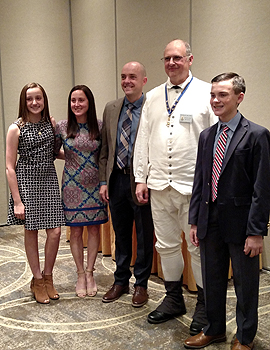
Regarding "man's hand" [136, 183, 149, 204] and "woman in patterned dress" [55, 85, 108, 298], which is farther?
"woman in patterned dress" [55, 85, 108, 298]

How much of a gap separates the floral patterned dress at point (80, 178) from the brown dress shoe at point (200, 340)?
1.15 metres

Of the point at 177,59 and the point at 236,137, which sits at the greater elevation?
the point at 177,59

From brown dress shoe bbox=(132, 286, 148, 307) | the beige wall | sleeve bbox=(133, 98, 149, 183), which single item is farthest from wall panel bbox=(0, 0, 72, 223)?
sleeve bbox=(133, 98, 149, 183)

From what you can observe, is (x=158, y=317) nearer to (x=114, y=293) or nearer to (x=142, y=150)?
(x=114, y=293)

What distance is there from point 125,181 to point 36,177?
0.67m

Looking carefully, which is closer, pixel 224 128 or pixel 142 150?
pixel 224 128

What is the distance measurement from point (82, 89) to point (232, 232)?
155cm

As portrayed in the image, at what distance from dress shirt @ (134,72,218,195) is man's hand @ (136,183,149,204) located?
75 mm

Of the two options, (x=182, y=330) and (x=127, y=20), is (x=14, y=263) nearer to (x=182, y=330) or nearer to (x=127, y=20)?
(x=182, y=330)

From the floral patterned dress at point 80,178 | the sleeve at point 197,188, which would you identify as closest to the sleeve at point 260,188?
the sleeve at point 197,188

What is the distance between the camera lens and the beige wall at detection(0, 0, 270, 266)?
3.40 metres

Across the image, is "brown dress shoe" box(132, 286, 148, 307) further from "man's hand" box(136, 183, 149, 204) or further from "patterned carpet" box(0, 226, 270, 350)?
"man's hand" box(136, 183, 149, 204)

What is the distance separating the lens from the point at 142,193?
2.61m

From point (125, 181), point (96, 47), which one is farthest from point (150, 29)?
point (125, 181)
